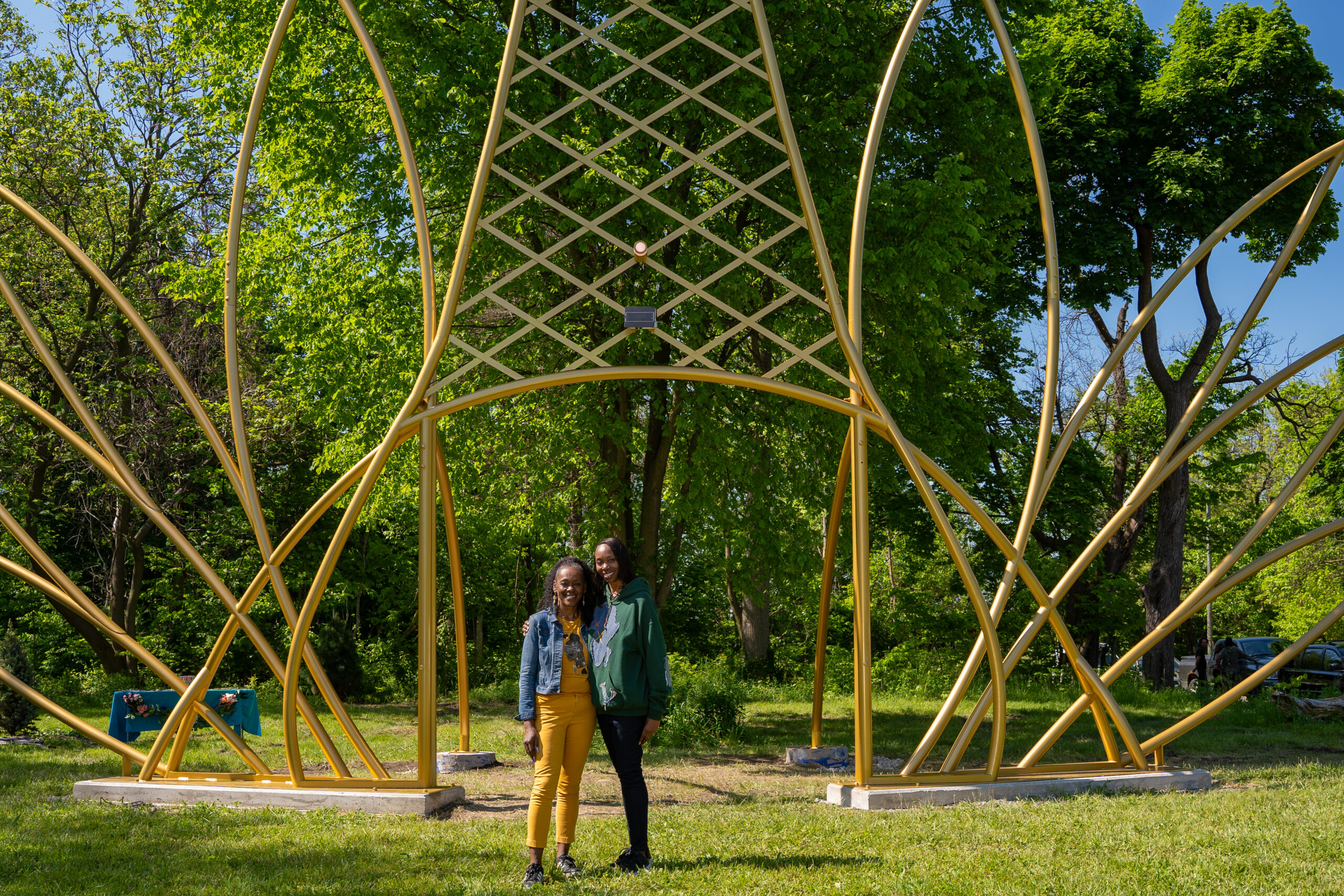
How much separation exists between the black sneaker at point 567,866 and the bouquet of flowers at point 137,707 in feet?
20.0

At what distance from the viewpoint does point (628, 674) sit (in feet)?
14.1

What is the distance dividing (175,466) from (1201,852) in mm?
15303

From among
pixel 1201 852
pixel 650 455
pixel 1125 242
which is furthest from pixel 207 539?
pixel 1201 852

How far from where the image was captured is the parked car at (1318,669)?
43.9 ft

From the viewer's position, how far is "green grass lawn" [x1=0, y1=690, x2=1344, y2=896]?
429 centimetres

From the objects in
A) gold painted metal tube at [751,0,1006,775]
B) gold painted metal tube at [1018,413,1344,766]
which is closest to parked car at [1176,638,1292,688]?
gold painted metal tube at [1018,413,1344,766]

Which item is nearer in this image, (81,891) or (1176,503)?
(81,891)

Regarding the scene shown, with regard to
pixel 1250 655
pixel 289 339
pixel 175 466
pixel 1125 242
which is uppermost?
pixel 1125 242

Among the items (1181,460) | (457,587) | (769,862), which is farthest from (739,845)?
(1181,460)

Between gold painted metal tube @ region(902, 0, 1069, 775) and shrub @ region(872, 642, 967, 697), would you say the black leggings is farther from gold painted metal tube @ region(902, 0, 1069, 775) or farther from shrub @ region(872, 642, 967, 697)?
shrub @ region(872, 642, 967, 697)

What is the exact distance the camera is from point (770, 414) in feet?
38.2

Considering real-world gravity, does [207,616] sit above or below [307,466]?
below

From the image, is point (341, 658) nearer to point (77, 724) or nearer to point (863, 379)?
point (77, 724)

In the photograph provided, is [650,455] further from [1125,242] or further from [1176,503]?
[1176,503]
